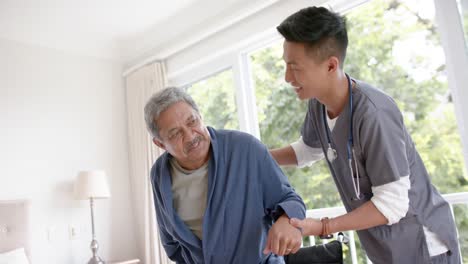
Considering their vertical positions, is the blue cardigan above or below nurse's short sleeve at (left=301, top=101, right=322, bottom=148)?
below

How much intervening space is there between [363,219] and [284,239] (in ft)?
0.78

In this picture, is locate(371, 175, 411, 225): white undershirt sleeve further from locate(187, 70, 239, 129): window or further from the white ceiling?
locate(187, 70, 239, 129): window

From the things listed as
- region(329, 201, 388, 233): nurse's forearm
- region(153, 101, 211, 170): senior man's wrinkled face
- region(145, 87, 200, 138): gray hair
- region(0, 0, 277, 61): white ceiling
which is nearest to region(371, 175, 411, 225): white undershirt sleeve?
region(329, 201, 388, 233): nurse's forearm

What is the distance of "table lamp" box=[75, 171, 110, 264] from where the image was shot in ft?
11.6

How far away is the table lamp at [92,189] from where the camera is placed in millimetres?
3521

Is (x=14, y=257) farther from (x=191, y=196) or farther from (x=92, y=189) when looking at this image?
(x=191, y=196)

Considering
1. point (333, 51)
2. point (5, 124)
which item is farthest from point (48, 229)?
point (333, 51)

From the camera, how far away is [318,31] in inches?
47.1

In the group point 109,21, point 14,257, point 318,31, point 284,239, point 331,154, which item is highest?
point 109,21

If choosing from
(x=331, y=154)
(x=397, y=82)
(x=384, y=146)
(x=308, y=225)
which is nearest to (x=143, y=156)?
(x=397, y=82)

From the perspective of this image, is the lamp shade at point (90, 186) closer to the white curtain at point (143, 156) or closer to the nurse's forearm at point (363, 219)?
the white curtain at point (143, 156)

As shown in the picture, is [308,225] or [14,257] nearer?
[308,225]

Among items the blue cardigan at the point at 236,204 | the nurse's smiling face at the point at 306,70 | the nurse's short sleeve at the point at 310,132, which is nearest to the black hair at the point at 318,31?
the nurse's smiling face at the point at 306,70

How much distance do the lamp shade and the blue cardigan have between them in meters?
2.35
